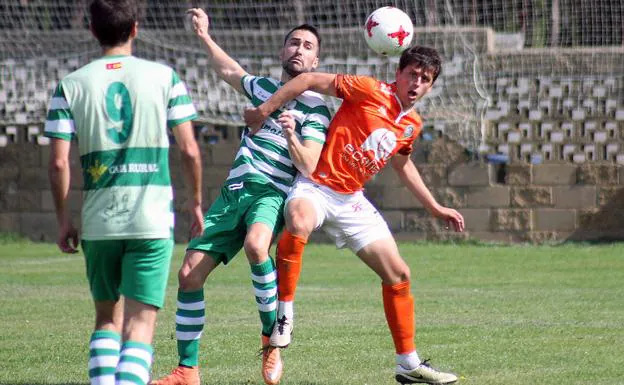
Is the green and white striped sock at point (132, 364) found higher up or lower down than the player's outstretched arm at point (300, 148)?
lower down

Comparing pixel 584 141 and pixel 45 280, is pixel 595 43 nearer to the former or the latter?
pixel 584 141

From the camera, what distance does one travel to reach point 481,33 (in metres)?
17.3

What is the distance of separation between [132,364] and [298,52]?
2.65m

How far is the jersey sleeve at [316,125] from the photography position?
6.86 metres

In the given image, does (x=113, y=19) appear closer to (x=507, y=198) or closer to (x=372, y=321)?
(x=372, y=321)

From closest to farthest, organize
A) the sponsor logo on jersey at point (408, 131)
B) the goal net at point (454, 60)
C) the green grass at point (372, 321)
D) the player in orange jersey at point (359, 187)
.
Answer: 1. the player in orange jersey at point (359, 187)
2. the sponsor logo on jersey at point (408, 131)
3. the green grass at point (372, 321)
4. the goal net at point (454, 60)

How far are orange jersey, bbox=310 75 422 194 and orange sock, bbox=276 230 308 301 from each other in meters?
0.40

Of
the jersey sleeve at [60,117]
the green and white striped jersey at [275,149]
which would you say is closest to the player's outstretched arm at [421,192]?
the green and white striped jersey at [275,149]

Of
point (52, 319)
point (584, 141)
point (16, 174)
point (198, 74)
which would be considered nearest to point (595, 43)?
point (584, 141)

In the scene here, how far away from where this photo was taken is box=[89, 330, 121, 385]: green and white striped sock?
209 inches

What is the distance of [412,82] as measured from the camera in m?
6.84

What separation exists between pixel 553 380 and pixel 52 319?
4.68 meters

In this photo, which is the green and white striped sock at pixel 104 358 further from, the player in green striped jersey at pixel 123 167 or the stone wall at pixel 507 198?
the stone wall at pixel 507 198

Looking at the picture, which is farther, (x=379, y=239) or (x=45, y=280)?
(x=45, y=280)
